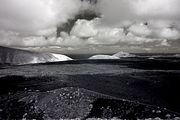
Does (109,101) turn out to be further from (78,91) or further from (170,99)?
(170,99)

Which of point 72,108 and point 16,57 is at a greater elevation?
point 16,57

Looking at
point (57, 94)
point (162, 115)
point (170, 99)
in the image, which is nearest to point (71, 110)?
point (57, 94)

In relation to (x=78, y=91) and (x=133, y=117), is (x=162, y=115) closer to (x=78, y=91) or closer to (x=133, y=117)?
(x=133, y=117)

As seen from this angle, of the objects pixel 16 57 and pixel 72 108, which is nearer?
pixel 72 108

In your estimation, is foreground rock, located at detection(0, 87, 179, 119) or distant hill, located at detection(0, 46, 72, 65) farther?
distant hill, located at detection(0, 46, 72, 65)

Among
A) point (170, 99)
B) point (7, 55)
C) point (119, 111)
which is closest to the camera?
point (119, 111)

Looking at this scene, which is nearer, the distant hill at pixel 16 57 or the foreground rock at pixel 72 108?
the foreground rock at pixel 72 108

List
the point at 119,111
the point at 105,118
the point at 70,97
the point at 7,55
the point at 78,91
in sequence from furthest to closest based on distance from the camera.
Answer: the point at 7,55, the point at 78,91, the point at 70,97, the point at 119,111, the point at 105,118

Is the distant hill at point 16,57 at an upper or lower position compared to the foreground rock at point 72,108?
upper

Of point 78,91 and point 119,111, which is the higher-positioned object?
point 78,91

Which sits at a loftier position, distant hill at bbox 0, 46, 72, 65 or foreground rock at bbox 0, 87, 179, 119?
distant hill at bbox 0, 46, 72, 65

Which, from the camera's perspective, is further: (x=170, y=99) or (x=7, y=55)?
(x=7, y=55)
